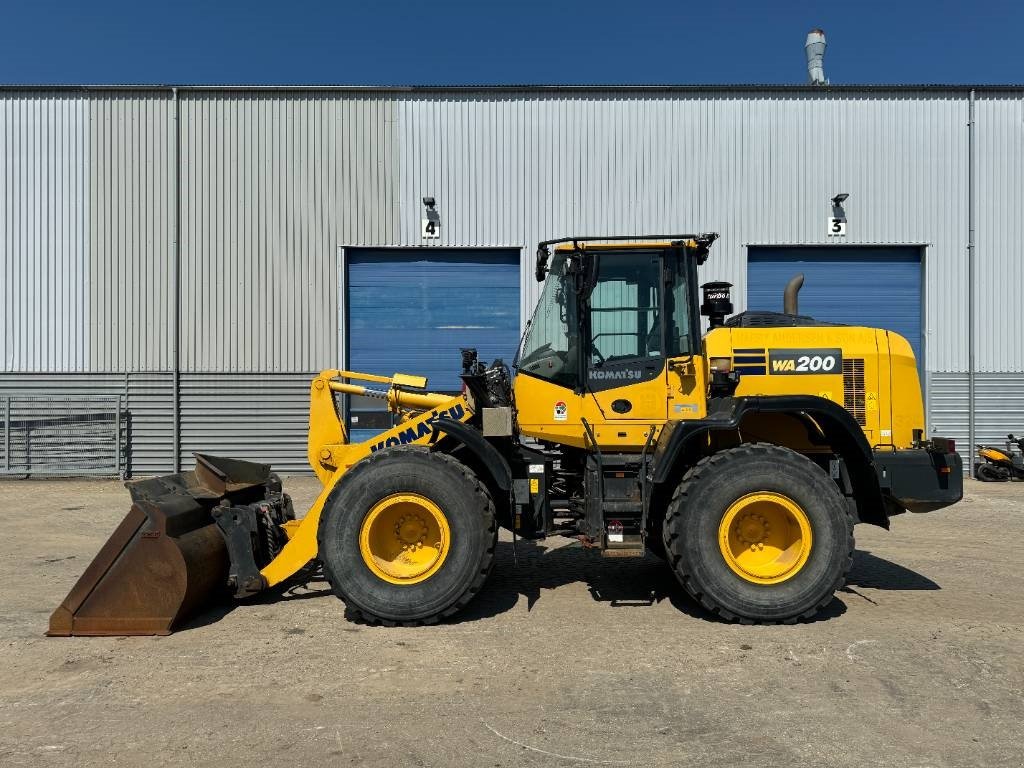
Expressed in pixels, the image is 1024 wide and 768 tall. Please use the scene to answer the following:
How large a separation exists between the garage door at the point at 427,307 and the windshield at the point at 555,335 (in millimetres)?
8240

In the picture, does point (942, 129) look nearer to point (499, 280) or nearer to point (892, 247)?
point (892, 247)

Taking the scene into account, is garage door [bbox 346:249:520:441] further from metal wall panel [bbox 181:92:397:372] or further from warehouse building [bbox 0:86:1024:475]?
metal wall panel [bbox 181:92:397:372]

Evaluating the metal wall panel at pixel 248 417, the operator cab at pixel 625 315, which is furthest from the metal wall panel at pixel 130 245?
the operator cab at pixel 625 315

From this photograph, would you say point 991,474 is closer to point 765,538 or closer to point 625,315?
point 765,538

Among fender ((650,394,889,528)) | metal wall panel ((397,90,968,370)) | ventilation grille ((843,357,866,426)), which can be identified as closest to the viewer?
fender ((650,394,889,528))

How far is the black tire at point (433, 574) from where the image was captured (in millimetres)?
4898

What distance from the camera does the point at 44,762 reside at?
314 cm

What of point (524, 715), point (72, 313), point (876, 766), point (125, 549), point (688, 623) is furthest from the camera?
point (72, 313)

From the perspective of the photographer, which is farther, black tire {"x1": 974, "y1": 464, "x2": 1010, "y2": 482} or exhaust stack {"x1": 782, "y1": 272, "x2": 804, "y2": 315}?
black tire {"x1": 974, "y1": 464, "x2": 1010, "y2": 482}

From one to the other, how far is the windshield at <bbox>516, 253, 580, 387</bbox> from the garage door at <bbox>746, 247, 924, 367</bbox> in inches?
367

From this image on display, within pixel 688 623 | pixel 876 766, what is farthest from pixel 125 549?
pixel 876 766

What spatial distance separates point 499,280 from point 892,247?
311 inches

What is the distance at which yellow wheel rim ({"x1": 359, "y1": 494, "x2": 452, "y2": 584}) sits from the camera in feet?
16.2

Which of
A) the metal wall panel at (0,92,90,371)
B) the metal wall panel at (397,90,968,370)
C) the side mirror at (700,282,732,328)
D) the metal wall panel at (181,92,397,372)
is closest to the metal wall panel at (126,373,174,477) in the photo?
the metal wall panel at (181,92,397,372)
